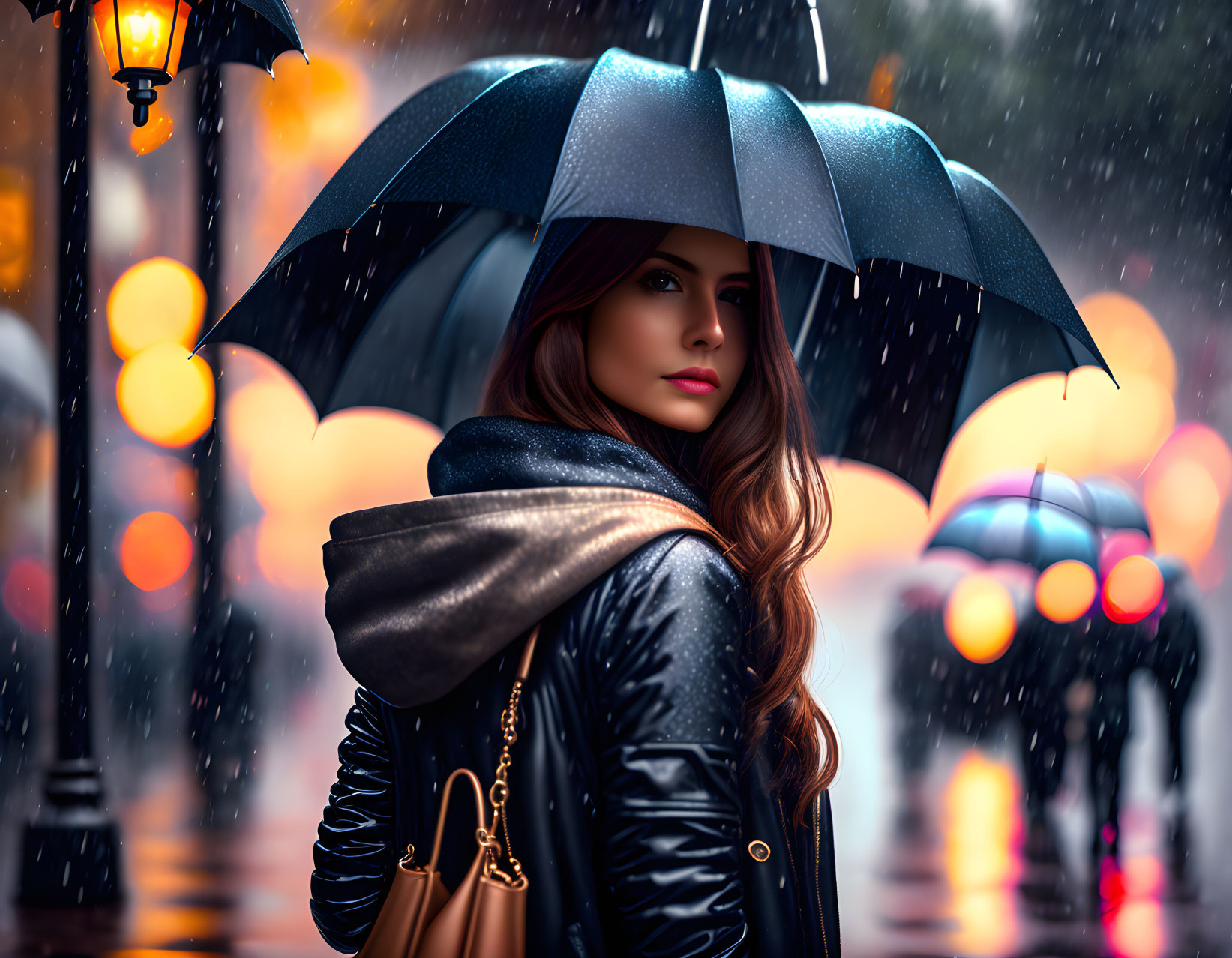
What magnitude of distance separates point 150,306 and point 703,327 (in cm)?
1189

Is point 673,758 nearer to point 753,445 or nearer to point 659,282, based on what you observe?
point 753,445

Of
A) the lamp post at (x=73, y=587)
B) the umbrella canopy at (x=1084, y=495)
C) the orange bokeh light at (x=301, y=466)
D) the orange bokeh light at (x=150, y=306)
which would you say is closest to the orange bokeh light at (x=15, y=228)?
the orange bokeh light at (x=150, y=306)

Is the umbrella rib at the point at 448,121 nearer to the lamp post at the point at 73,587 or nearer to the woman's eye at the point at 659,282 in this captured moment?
the woman's eye at the point at 659,282

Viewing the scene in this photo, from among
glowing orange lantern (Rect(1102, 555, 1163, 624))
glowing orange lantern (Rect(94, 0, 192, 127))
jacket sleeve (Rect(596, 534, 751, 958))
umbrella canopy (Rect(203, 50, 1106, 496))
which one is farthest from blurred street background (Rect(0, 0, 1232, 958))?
jacket sleeve (Rect(596, 534, 751, 958))

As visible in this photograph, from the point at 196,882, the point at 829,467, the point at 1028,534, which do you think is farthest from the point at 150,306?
the point at 1028,534

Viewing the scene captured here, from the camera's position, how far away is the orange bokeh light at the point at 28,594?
37.8ft

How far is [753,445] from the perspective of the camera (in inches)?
74.9

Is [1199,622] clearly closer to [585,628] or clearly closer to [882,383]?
[882,383]

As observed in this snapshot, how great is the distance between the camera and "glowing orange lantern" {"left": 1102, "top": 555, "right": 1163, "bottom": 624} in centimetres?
688

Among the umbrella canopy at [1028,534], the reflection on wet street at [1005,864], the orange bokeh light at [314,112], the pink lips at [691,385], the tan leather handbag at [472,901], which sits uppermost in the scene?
the orange bokeh light at [314,112]

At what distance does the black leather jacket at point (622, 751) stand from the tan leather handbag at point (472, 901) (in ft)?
0.09

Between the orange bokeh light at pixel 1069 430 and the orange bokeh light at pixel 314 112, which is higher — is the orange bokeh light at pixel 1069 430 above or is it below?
below

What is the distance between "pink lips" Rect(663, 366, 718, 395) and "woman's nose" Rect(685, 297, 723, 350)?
0.12 feet

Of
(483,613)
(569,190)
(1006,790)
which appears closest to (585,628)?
(483,613)
